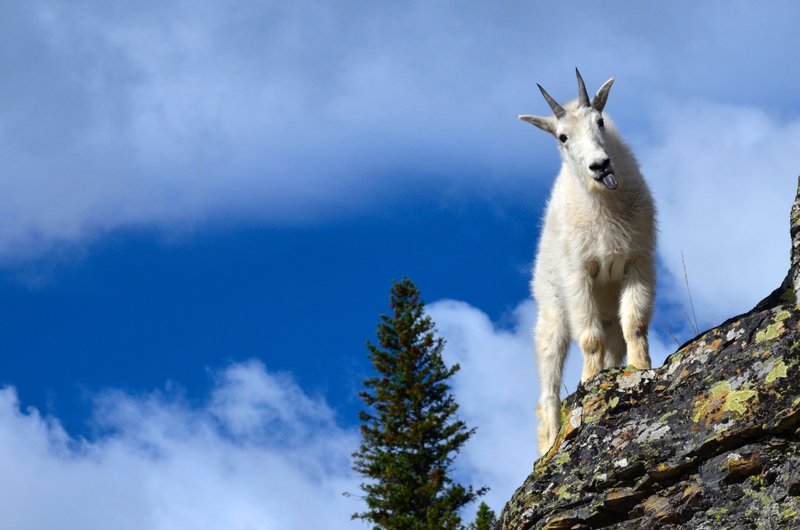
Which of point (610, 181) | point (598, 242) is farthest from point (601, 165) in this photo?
point (598, 242)

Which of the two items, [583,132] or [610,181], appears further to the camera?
[583,132]

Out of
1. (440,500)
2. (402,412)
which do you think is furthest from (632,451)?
(402,412)

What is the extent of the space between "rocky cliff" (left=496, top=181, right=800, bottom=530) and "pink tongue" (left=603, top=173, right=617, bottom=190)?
239 centimetres

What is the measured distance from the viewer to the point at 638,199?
9.70m

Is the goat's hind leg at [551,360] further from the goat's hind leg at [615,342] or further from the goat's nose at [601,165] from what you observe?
the goat's nose at [601,165]

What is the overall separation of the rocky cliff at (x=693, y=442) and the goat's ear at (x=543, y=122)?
370 cm

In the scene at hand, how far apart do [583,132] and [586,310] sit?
168cm

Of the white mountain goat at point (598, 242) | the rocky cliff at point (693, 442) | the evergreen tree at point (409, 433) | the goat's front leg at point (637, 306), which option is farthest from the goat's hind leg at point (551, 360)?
the evergreen tree at point (409, 433)

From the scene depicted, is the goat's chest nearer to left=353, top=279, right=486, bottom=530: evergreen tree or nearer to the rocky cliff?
the rocky cliff

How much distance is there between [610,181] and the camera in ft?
30.8

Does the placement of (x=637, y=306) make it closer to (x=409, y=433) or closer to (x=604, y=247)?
(x=604, y=247)

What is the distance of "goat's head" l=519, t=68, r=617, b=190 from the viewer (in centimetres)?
939

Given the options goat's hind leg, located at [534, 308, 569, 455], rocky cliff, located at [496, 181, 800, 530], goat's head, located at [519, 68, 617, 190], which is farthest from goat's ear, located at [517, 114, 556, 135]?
rocky cliff, located at [496, 181, 800, 530]

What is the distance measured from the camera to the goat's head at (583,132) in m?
9.39
